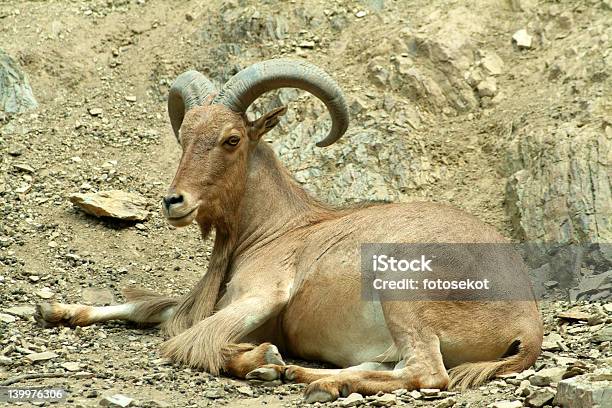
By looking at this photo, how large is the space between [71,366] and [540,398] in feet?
12.7

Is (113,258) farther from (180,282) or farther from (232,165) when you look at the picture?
(232,165)

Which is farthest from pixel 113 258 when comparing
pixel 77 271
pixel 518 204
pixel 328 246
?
pixel 518 204

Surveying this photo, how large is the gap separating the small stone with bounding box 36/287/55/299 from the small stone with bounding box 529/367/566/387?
18.4 ft

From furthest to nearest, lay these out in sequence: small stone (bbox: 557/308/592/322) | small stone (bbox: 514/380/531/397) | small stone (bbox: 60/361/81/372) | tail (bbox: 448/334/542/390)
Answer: small stone (bbox: 557/308/592/322) < small stone (bbox: 60/361/81/372) < tail (bbox: 448/334/542/390) < small stone (bbox: 514/380/531/397)

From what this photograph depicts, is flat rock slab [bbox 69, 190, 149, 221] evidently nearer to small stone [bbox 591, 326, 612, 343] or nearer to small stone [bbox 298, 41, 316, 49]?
small stone [bbox 298, 41, 316, 49]

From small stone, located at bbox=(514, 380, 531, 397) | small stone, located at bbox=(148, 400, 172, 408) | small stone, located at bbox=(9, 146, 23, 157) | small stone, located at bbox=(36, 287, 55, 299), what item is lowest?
small stone, located at bbox=(148, 400, 172, 408)

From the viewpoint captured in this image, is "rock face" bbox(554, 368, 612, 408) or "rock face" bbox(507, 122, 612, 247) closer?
"rock face" bbox(554, 368, 612, 408)

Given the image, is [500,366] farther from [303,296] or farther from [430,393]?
[303,296]

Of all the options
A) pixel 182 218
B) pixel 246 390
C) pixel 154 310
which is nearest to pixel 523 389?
pixel 246 390

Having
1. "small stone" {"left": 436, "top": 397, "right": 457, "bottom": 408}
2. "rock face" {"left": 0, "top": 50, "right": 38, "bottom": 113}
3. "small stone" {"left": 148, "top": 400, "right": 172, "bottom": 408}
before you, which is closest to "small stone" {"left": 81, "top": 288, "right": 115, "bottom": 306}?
"small stone" {"left": 148, "top": 400, "right": 172, "bottom": 408}

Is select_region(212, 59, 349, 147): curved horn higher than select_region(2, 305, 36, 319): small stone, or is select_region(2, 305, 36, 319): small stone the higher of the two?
select_region(212, 59, 349, 147): curved horn

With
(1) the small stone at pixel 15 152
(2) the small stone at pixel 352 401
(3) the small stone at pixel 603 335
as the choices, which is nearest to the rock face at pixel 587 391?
(2) the small stone at pixel 352 401

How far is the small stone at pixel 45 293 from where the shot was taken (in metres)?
11.6

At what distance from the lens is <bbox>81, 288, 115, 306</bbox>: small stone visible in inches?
462
